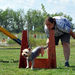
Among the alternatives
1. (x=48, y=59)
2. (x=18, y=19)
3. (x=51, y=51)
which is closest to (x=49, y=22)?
(x=51, y=51)

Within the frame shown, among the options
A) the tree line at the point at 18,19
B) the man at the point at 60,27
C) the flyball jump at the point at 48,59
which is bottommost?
the flyball jump at the point at 48,59

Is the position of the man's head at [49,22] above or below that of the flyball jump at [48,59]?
above

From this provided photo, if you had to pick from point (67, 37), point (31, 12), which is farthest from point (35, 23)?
point (67, 37)

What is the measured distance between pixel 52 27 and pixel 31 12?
58.0 m

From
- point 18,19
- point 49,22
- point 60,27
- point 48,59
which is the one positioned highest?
point 18,19

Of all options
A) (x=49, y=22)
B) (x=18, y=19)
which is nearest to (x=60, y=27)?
(x=49, y=22)

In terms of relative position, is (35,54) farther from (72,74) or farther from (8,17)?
(8,17)

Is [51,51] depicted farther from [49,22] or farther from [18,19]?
[18,19]

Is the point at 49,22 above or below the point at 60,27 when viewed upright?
above

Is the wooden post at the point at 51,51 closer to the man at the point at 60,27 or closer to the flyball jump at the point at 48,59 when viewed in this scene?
the flyball jump at the point at 48,59

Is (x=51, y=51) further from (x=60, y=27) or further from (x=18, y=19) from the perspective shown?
(x=18, y=19)

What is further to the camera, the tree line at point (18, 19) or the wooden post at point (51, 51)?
the tree line at point (18, 19)

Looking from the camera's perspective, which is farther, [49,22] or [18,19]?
[18,19]

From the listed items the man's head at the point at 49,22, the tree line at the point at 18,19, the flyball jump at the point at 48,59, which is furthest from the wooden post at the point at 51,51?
the tree line at the point at 18,19
